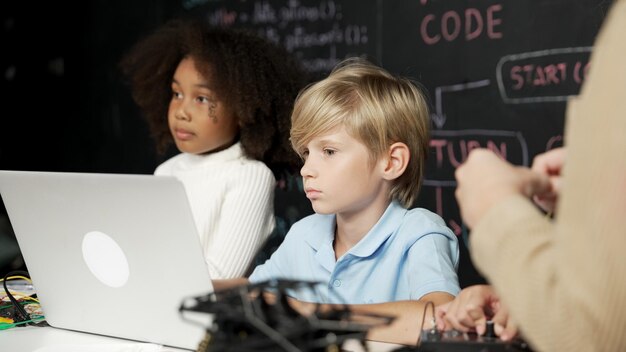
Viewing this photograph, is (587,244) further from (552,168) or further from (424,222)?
(424,222)

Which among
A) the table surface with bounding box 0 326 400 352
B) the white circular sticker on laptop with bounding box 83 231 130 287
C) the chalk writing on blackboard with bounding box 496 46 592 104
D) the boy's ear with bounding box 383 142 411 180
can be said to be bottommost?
the table surface with bounding box 0 326 400 352

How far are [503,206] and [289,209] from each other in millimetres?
2515

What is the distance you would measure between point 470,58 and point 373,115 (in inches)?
44.3

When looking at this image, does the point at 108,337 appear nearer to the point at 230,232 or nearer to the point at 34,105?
the point at 230,232

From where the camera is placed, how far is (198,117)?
223 cm

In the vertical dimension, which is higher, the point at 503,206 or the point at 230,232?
the point at 503,206

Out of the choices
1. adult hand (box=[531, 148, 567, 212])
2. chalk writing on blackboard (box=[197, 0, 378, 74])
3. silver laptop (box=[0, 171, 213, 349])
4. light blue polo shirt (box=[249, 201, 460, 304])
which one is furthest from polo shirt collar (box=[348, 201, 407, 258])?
chalk writing on blackboard (box=[197, 0, 378, 74])

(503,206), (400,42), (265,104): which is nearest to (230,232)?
(265,104)

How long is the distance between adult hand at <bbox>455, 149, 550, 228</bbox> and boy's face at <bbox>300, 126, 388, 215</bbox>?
32.6 inches

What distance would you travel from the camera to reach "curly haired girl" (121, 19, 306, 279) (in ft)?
7.15

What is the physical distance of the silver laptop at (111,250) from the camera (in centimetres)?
122

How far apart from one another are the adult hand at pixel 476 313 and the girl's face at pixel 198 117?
1.05 m

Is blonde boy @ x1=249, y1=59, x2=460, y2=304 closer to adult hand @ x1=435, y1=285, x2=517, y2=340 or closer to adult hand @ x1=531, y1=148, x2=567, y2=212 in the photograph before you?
adult hand @ x1=435, y1=285, x2=517, y2=340

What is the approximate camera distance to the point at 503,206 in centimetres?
84
